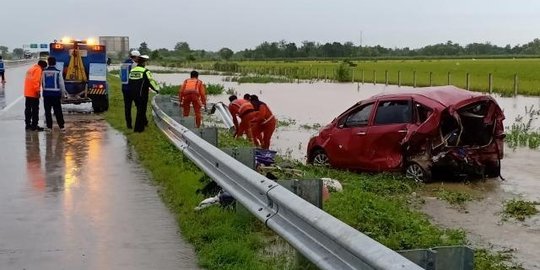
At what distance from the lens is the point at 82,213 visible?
7801 mm

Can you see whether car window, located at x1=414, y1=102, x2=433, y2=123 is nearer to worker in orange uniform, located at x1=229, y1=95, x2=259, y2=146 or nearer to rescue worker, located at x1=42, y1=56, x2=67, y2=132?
worker in orange uniform, located at x1=229, y1=95, x2=259, y2=146

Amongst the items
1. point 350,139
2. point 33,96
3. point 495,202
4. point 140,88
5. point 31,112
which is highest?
point 140,88

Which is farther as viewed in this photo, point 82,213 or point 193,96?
point 193,96

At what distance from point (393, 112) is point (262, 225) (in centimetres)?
547

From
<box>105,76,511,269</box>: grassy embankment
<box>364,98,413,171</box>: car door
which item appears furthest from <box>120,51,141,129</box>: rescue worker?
<box>364,98,413,171</box>: car door

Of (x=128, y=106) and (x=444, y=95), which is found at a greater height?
(x=444, y=95)

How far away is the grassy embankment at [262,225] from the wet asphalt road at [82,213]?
200mm

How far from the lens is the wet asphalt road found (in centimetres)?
608

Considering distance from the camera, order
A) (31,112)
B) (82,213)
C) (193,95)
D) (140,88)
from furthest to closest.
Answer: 1. (193,95)
2. (31,112)
3. (140,88)
4. (82,213)

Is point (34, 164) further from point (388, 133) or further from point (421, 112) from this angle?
point (421, 112)

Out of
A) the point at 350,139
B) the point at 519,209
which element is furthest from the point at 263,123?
the point at 519,209

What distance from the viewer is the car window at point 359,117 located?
12.3m

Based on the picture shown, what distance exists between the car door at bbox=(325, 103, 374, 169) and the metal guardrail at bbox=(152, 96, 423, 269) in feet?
15.2

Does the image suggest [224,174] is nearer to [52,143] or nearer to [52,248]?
[52,248]
